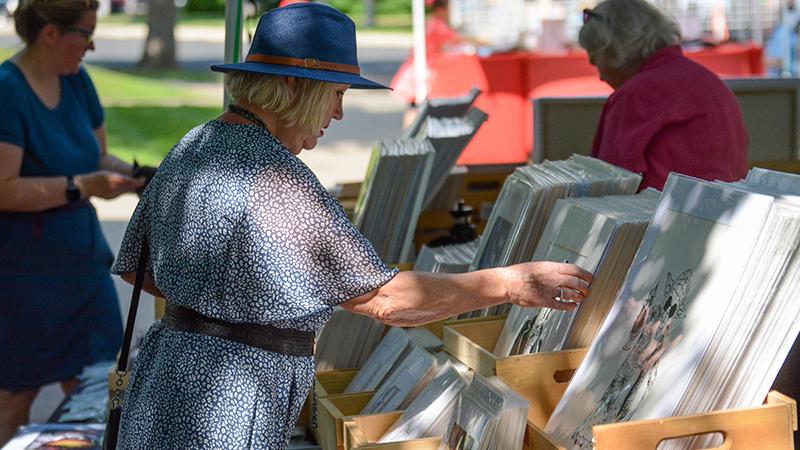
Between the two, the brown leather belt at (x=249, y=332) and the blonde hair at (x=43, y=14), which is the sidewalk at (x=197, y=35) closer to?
the blonde hair at (x=43, y=14)

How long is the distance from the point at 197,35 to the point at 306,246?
28711 millimetres

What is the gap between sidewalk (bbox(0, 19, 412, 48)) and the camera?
27.8m

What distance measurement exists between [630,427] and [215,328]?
79 cm

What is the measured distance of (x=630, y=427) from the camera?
1.74 metres

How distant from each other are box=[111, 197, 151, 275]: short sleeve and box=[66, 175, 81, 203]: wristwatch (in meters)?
1.50

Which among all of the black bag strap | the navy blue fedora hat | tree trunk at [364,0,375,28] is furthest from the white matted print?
tree trunk at [364,0,375,28]

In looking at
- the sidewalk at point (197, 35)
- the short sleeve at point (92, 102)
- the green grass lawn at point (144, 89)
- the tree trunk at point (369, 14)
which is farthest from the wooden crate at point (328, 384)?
the tree trunk at point (369, 14)

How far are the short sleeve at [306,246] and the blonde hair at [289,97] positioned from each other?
16 centimetres

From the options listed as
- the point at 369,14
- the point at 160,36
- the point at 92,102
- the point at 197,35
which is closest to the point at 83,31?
the point at 92,102

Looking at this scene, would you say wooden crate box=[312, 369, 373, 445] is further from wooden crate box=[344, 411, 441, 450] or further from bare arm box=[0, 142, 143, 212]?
bare arm box=[0, 142, 143, 212]

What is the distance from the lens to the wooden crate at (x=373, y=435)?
1999mm

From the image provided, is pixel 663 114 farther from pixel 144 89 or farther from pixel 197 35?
pixel 197 35

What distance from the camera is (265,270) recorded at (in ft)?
6.37

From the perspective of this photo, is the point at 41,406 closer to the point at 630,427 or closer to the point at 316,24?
the point at 316,24
